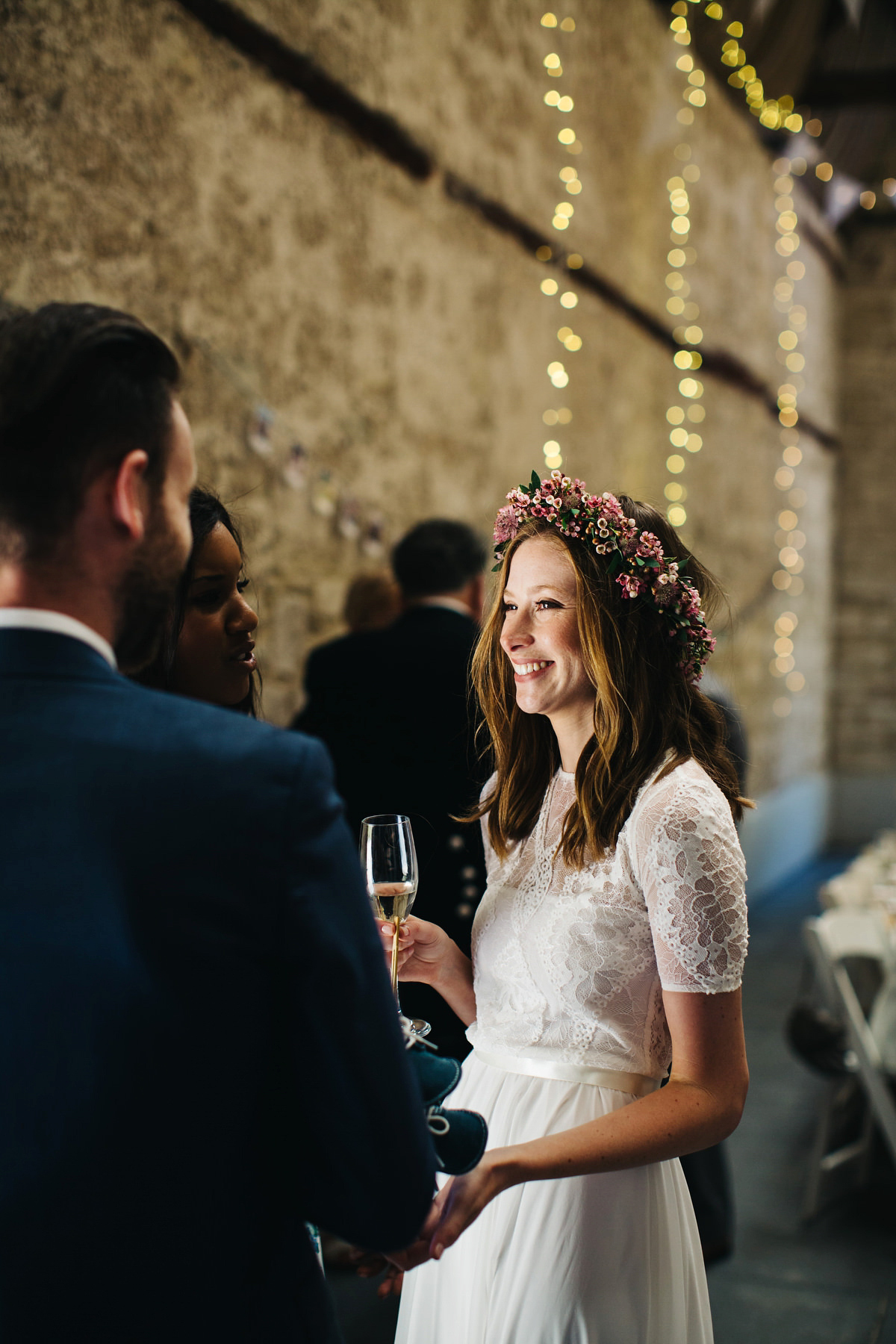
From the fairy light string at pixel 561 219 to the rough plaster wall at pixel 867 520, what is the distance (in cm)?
626

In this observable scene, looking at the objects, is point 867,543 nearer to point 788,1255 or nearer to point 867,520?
point 867,520

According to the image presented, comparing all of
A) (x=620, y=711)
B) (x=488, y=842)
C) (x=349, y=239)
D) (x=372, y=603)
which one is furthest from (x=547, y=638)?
(x=349, y=239)

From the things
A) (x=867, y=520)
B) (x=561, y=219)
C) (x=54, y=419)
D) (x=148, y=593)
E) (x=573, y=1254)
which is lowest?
(x=573, y=1254)

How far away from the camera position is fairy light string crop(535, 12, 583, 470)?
543 cm

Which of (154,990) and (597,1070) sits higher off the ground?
(154,990)

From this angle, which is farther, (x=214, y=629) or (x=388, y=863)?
(x=214, y=629)

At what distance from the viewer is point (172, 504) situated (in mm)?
856

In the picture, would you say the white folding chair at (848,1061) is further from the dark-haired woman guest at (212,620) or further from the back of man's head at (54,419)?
the back of man's head at (54,419)

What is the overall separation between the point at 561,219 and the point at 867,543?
6641 millimetres

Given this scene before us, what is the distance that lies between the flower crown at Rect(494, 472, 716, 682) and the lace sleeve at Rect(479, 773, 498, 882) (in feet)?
1.28

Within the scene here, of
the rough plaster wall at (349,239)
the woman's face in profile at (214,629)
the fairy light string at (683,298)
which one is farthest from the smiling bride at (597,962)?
the fairy light string at (683,298)

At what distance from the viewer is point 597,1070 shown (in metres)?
1.43

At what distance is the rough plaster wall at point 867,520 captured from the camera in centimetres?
1099

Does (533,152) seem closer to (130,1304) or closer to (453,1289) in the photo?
(453,1289)
